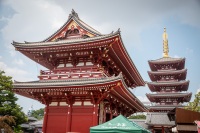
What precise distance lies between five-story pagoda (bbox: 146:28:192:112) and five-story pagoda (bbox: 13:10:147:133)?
77.8 feet

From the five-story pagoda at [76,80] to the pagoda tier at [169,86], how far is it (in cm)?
2430

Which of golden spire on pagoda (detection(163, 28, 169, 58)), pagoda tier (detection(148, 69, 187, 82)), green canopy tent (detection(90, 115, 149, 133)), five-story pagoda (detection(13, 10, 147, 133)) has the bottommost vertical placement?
green canopy tent (detection(90, 115, 149, 133))

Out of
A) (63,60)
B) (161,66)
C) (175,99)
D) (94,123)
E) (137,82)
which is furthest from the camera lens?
(161,66)

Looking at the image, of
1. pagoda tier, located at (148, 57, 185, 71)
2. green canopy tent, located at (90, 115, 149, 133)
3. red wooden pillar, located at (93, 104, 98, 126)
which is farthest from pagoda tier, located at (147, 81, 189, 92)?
green canopy tent, located at (90, 115, 149, 133)

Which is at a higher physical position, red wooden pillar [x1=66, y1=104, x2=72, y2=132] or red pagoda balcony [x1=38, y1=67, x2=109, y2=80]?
red pagoda balcony [x1=38, y1=67, x2=109, y2=80]

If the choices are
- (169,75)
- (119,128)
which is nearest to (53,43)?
(119,128)

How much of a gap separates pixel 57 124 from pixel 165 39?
44.1m

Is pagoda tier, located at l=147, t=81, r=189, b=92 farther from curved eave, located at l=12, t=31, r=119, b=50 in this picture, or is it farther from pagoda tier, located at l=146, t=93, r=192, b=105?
curved eave, located at l=12, t=31, r=119, b=50

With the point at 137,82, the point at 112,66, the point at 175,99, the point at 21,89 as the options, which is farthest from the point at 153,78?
the point at 21,89

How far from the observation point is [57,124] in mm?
17938

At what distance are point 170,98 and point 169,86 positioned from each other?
2.62 meters

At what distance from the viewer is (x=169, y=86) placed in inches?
1721

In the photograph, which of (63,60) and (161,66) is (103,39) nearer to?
(63,60)

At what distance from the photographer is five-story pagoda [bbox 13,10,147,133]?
16.4 meters
